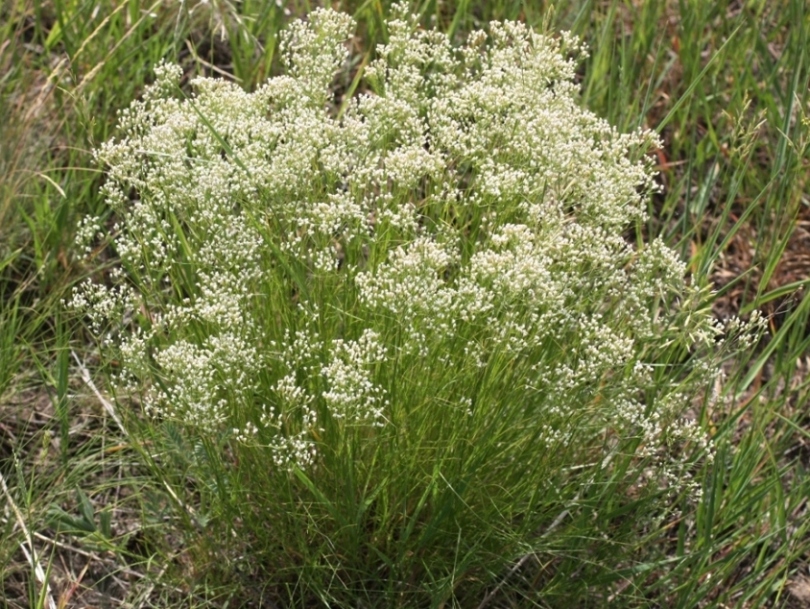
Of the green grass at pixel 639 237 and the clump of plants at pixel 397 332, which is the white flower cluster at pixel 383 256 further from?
the green grass at pixel 639 237

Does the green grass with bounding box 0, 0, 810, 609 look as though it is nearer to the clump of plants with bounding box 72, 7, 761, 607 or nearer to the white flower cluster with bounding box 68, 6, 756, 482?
the clump of plants with bounding box 72, 7, 761, 607

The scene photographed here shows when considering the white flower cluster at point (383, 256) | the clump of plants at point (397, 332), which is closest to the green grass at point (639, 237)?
the clump of plants at point (397, 332)

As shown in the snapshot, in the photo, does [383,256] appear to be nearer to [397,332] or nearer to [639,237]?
[397,332]

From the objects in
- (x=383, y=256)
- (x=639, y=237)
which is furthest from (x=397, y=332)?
(x=639, y=237)

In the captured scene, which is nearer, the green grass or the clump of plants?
the clump of plants

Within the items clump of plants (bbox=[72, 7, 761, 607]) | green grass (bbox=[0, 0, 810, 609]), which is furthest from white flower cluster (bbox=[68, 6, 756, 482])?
green grass (bbox=[0, 0, 810, 609])

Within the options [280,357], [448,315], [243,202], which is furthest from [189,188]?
[448,315]

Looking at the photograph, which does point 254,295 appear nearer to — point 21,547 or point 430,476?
point 430,476
